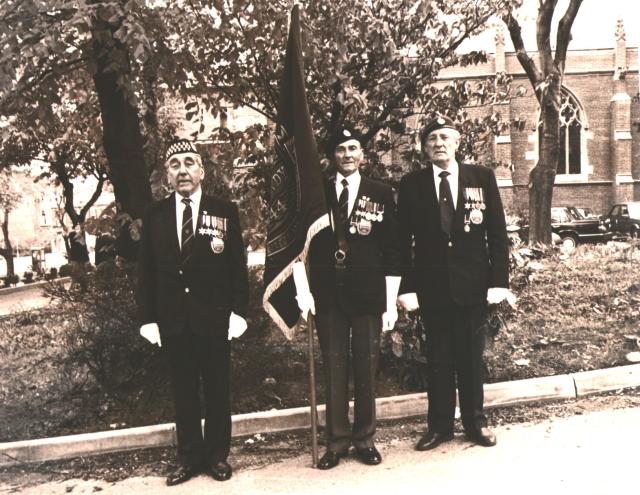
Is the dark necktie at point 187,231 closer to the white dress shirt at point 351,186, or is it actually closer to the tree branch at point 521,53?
the white dress shirt at point 351,186

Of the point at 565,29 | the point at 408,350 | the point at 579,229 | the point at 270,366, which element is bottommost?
the point at 270,366

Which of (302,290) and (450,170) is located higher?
(450,170)

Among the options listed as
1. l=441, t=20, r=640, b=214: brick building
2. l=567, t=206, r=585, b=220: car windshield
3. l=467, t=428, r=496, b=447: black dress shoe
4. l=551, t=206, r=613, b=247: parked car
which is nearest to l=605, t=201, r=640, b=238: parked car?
l=551, t=206, r=613, b=247: parked car

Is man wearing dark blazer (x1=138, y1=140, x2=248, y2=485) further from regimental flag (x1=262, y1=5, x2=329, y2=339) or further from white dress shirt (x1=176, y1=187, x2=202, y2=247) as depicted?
regimental flag (x1=262, y1=5, x2=329, y2=339)

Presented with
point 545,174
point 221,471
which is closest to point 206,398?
point 221,471

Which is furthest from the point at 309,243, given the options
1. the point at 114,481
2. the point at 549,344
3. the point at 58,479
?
the point at 549,344

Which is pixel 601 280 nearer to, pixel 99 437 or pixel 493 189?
pixel 493 189

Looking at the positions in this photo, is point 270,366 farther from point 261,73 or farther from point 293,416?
point 261,73

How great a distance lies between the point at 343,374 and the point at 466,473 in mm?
1026

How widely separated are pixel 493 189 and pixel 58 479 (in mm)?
3732

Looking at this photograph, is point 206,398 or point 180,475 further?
point 206,398

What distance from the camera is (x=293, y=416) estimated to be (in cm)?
519

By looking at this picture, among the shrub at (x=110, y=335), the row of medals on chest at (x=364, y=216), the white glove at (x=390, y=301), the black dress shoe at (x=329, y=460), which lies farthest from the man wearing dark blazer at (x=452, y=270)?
the shrub at (x=110, y=335)

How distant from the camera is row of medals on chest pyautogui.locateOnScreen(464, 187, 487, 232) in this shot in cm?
451
